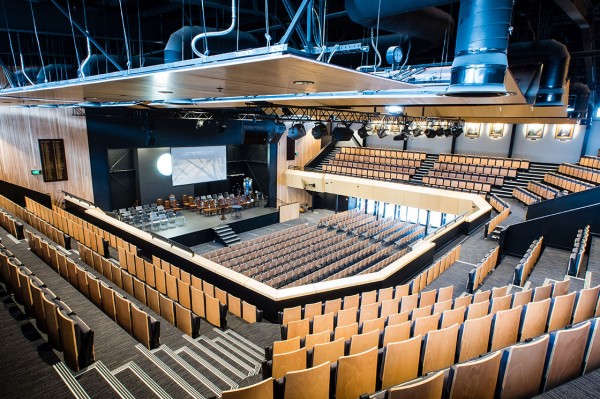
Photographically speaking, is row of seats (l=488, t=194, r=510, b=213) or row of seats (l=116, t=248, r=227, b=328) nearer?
row of seats (l=116, t=248, r=227, b=328)

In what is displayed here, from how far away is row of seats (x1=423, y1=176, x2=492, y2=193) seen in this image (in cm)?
1380

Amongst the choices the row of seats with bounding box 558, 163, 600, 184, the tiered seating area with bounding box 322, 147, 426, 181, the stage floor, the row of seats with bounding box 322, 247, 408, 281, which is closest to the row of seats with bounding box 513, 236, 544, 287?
the row of seats with bounding box 322, 247, 408, 281

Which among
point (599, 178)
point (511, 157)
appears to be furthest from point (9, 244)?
point (511, 157)

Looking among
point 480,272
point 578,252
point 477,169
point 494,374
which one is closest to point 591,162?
point 477,169

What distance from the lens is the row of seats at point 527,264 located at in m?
5.87

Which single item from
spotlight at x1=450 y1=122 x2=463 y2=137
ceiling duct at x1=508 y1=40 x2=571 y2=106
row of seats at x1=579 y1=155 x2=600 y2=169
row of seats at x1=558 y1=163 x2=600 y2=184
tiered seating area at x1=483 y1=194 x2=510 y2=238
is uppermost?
ceiling duct at x1=508 y1=40 x2=571 y2=106

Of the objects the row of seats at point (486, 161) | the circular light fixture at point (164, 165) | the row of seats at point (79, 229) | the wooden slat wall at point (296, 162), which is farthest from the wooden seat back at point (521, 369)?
the wooden slat wall at point (296, 162)

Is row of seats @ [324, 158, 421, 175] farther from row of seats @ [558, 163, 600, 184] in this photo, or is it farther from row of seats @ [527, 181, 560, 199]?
row of seats @ [558, 163, 600, 184]

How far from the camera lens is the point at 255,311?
5430 mm

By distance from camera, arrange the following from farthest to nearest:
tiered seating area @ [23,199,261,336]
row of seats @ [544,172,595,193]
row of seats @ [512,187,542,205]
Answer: row of seats @ [512,187,542,205] → row of seats @ [544,172,595,193] → tiered seating area @ [23,199,261,336]

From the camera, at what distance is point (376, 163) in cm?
1756

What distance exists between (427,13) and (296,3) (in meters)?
2.81

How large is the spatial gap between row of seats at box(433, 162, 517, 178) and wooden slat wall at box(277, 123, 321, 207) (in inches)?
273

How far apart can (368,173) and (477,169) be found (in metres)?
4.93
